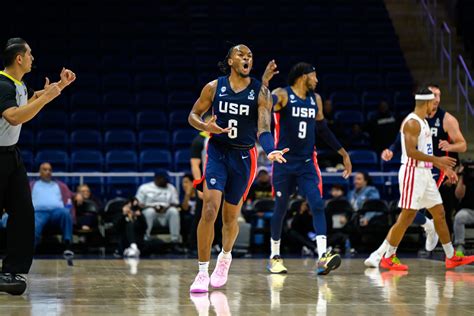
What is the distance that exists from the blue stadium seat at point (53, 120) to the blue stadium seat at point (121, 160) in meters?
1.59

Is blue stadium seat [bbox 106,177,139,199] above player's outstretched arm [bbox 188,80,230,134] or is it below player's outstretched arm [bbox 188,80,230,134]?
below

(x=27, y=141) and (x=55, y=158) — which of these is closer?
(x=55, y=158)

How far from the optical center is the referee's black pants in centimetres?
688

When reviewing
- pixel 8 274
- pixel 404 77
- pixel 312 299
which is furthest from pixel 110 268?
pixel 404 77

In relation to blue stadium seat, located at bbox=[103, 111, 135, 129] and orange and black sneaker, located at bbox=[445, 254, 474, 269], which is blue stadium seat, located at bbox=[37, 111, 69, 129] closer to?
blue stadium seat, located at bbox=[103, 111, 135, 129]

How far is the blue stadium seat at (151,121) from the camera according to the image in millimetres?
16953

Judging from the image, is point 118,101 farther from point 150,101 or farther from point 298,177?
point 298,177

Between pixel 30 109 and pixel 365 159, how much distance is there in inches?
411

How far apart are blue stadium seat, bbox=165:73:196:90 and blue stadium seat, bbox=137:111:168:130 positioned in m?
1.48

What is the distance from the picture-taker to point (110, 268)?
1005 cm

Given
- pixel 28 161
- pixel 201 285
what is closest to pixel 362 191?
pixel 28 161

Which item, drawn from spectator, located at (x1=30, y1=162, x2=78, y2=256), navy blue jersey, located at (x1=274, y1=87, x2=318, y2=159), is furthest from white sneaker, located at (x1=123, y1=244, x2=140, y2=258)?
navy blue jersey, located at (x1=274, y1=87, x2=318, y2=159)

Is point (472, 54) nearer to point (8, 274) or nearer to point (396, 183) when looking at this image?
point (396, 183)

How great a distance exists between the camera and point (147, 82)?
18312 mm
